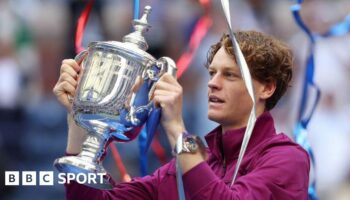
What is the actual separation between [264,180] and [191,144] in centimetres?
18

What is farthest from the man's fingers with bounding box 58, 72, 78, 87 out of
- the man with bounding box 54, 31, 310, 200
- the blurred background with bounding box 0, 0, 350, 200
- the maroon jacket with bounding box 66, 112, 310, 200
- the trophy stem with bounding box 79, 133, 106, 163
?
the blurred background with bounding box 0, 0, 350, 200

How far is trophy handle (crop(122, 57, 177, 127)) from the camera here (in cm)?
197

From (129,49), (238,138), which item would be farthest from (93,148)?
(238,138)

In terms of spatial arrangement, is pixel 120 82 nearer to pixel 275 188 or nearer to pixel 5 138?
pixel 275 188

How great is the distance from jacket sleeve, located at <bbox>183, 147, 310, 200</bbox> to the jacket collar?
63mm

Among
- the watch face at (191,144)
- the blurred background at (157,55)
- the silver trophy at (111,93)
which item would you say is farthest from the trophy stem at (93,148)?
the blurred background at (157,55)

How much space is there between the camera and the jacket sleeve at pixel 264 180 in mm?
1883

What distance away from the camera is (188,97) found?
155 inches

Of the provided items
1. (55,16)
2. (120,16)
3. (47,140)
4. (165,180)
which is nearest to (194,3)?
(120,16)

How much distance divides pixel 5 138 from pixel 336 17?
1.45m

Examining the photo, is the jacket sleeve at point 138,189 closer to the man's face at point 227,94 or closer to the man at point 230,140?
the man at point 230,140

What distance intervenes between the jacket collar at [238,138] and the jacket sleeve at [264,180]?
0.06 meters

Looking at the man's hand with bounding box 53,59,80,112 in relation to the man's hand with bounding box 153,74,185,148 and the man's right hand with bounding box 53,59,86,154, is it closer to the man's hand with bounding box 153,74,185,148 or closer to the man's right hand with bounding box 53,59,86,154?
the man's right hand with bounding box 53,59,86,154

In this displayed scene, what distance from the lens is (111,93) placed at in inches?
78.4
